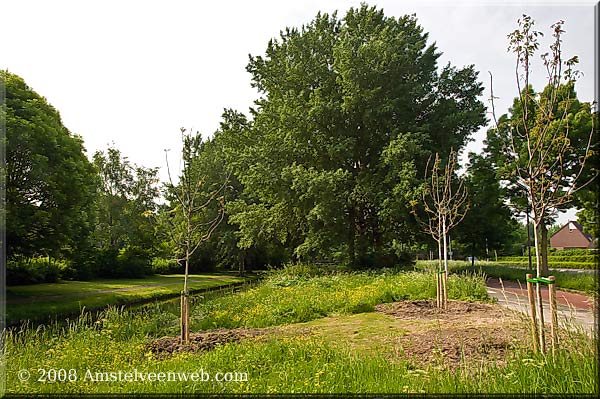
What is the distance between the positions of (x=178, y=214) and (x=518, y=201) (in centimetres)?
1634

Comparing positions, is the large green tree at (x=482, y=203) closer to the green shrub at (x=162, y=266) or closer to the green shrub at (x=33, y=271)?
the green shrub at (x=33, y=271)

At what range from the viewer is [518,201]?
63.3 ft

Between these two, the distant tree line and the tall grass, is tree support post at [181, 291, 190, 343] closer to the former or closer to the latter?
the tall grass

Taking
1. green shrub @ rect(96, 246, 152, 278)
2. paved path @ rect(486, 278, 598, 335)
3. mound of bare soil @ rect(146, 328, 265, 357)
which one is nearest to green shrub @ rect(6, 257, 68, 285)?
green shrub @ rect(96, 246, 152, 278)

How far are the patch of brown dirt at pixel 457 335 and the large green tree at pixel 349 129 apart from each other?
32.7ft

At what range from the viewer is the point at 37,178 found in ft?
55.5

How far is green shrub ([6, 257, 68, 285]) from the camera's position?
65.9ft

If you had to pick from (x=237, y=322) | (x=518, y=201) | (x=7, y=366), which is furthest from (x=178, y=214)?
(x=518, y=201)

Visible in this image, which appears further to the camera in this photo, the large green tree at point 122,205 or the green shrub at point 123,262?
the large green tree at point 122,205

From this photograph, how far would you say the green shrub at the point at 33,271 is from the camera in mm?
20072

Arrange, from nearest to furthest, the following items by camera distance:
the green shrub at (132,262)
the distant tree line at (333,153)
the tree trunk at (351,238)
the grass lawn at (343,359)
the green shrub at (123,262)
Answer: the grass lawn at (343,359) < the distant tree line at (333,153) < the tree trunk at (351,238) < the green shrub at (123,262) < the green shrub at (132,262)

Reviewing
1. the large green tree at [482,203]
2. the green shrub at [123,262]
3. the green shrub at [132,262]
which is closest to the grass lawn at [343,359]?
the large green tree at [482,203]

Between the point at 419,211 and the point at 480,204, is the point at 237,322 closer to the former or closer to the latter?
the point at 419,211

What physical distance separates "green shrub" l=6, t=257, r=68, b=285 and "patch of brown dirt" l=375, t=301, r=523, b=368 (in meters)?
17.9
